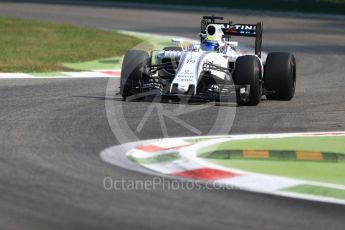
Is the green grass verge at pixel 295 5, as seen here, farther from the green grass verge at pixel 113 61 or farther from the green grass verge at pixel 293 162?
the green grass verge at pixel 293 162

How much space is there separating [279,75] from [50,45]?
1039 cm

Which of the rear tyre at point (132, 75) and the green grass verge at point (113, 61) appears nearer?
the rear tyre at point (132, 75)

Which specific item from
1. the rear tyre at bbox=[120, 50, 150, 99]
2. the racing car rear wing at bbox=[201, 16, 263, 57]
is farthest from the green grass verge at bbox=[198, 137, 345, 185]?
the racing car rear wing at bbox=[201, 16, 263, 57]

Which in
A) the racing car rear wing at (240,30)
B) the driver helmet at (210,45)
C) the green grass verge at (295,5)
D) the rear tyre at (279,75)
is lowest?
the green grass verge at (295,5)

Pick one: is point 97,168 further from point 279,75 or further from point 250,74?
point 279,75

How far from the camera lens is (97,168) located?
835 cm

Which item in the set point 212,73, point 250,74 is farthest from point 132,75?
point 250,74

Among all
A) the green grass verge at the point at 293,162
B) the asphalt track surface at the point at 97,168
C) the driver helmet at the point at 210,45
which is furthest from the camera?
the driver helmet at the point at 210,45

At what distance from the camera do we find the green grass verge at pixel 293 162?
856 centimetres

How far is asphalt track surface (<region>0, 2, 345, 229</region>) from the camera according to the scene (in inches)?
263

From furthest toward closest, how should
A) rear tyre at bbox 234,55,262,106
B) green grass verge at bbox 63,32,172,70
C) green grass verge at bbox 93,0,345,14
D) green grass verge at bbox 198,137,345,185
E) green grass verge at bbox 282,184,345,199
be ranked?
green grass verge at bbox 93,0,345,14, green grass verge at bbox 63,32,172,70, rear tyre at bbox 234,55,262,106, green grass verge at bbox 198,137,345,185, green grass verge at bbox 282,184,345,199

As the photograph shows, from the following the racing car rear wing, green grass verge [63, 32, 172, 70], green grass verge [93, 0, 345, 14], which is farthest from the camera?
green grass verge [93, 0, 345, 14]

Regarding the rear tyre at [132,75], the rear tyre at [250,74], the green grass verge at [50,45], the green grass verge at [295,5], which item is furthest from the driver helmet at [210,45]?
the green grass verge at [295,5]

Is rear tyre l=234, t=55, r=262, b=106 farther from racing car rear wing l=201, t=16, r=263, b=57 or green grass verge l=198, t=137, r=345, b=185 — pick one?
green grass verge l=198, t=137, r=345, b=185
